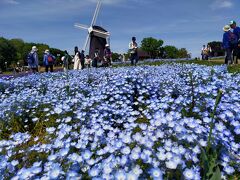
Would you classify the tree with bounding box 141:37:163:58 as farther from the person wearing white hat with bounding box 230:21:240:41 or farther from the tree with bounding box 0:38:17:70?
the person wearing white hat with bounding box 230:21:240:41

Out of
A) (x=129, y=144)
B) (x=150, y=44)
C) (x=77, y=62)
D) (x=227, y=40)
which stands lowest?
(x=129, y=144)

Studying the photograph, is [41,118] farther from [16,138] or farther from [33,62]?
[33,62]

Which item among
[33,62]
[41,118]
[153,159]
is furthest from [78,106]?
[33,62]

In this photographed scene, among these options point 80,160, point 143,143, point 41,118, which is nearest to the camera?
point 80,160

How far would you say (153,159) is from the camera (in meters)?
2.39

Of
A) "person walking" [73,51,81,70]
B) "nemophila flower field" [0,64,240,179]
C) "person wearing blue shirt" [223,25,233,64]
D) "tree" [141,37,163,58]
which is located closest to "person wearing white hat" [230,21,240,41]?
"person wearing blue shirt" [223,25,233,64]

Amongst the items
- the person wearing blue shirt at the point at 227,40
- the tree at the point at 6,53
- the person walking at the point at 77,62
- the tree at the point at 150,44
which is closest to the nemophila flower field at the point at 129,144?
the person wearing blue shirt at the point at 227,40

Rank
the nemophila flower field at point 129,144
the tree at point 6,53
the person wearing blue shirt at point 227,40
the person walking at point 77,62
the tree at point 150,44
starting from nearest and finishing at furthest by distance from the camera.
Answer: the nemophila flower field at point 129,144 → the person wearing blue shirt at point 227,40 → the person walking at point 77,62 → the tree at point 6,53 → the tree at point 150,44

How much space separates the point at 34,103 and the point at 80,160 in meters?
2.82

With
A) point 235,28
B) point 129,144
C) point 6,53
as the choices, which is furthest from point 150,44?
point 129,144

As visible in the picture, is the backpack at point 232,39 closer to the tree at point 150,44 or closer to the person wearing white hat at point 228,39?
the person wearing white hat at point 228,39

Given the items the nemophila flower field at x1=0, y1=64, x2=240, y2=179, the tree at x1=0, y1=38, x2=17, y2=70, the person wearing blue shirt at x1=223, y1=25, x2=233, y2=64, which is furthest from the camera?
the tree at x1=0, y1=38, x2=17, y2=70

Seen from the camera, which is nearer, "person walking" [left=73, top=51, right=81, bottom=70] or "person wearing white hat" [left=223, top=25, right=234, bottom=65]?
"person wearing white hat" [left=223, top=25, right=234, bottom=65]

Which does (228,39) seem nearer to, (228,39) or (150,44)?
(228,39)
